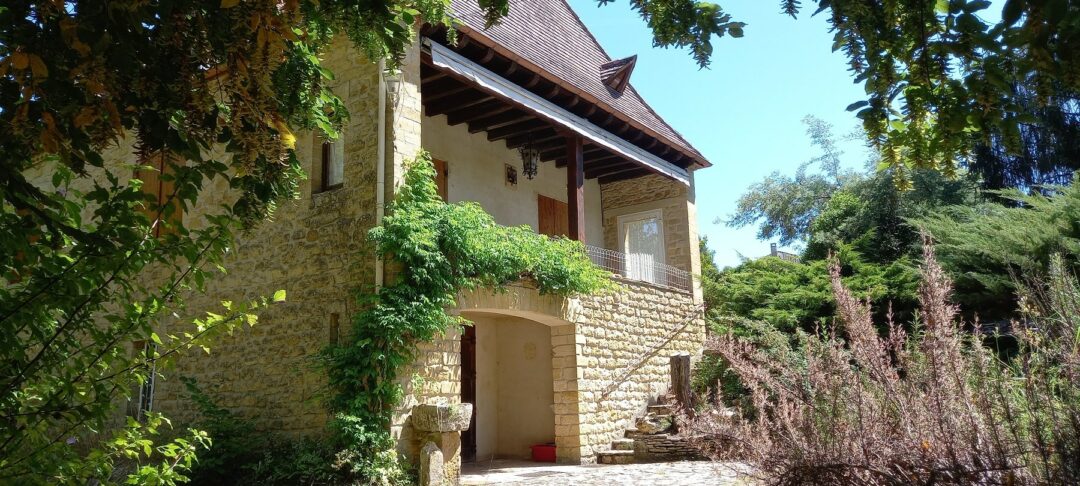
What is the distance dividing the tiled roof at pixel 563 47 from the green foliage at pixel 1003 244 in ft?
13.6

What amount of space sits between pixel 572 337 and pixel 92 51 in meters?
8.28

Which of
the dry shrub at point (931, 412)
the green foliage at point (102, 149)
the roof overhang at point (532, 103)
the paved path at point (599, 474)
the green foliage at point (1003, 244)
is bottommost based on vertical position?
the paved path at point (599, 474)

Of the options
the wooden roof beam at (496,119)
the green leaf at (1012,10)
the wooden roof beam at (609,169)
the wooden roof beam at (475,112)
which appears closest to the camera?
the green leaf at (1012,10)

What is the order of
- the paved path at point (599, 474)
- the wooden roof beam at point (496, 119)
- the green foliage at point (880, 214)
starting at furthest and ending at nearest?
the green foliage at point (880, 214), the wooden roof beam at point (496, 119), the paved path at point (599, 474)

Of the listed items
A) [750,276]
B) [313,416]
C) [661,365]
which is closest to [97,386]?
[313,416]

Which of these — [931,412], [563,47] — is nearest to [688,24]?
[931,412]

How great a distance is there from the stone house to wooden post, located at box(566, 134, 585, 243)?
0.02 meters

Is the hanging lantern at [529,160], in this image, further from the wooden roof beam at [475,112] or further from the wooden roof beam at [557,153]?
the wooden roof beam at [475,112]

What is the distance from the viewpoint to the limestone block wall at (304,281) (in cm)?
809

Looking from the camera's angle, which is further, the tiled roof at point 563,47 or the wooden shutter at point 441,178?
the wooden shutter at point 441,178

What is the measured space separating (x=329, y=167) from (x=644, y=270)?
5312 mm

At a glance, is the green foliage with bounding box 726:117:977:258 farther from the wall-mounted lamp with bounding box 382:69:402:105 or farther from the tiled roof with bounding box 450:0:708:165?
the wall-mounted lamp with bounding box 382:69:402:105

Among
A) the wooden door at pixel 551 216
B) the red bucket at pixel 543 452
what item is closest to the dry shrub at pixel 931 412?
the red bucket at pixel 543 452

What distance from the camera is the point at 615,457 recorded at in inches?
386
